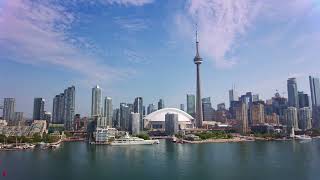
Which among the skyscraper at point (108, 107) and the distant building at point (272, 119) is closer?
the distant building at point (272, 119)

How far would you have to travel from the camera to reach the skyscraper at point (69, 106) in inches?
2414

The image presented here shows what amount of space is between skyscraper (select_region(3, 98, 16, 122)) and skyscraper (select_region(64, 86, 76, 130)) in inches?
481

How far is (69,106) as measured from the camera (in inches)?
2495

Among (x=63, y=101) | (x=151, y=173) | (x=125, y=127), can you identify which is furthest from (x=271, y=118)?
(x=151, y=173)

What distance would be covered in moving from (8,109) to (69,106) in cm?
1414

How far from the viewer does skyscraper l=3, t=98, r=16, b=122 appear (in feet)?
218

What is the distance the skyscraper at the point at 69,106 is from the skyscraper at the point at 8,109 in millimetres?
12229

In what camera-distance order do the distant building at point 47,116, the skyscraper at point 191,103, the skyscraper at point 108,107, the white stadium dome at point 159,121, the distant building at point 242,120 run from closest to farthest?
the distant building at point 242,120 < the white stadium dome at point 159,121 < the distant building at point 47,116 < the skyscraper at point 108,107 < the skyscraper at point 191,103

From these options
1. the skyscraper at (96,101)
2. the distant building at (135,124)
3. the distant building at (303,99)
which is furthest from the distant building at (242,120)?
the skyscraper at (96,101)

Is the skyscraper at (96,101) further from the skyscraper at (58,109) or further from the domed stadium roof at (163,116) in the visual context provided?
the domed stadium roof at (163,116)

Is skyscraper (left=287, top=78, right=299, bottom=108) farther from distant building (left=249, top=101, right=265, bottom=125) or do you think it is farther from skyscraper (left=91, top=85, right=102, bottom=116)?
skyscraper (left=91, top=85, right=102, bottom=116)

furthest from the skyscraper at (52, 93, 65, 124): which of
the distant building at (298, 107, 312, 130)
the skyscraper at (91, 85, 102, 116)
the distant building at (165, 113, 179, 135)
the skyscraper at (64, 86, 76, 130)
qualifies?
the distant building at (298, 107, 312, 130)

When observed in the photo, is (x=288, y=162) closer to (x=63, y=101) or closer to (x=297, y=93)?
(x=63, y=101)

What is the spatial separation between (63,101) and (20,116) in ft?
37.1
